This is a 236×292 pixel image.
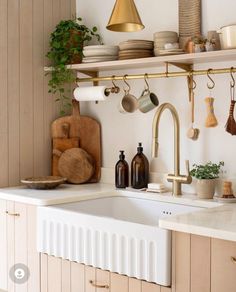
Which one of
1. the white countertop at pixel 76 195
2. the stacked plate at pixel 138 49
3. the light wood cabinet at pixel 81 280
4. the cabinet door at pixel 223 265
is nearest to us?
the cabinet door at pixel 223 265

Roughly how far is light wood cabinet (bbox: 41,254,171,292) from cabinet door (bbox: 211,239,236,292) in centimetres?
22

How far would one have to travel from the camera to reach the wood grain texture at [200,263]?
177 centimetres

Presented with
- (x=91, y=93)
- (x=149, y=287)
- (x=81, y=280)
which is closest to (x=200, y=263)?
(x=149, y=287)

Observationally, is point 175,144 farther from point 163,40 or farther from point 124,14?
point 124,14

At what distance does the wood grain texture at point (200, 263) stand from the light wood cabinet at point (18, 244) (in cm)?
88

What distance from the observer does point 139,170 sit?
2.72m

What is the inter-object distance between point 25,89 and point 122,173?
74cm

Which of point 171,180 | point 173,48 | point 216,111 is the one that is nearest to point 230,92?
point 216,111

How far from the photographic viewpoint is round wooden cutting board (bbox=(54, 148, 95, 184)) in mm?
2949

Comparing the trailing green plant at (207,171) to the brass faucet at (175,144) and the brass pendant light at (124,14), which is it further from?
the brass pendant light at (124,14)

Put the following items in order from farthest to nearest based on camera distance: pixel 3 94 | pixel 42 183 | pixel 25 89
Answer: pixel 25 89 → pixel 3 94 → pixel 42 183

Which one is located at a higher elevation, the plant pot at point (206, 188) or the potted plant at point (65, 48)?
the potted plant at point (65, 48)

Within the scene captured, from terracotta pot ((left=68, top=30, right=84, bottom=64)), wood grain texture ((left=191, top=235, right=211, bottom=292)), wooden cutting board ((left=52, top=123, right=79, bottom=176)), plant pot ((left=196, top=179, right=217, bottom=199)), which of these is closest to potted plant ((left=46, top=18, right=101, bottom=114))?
terracotta pot ((left=68, top=30, right=84, bottom=64))

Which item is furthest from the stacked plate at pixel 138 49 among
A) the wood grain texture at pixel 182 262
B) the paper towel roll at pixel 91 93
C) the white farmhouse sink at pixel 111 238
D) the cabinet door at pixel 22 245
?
the wood grain texture at pixel 182 262
